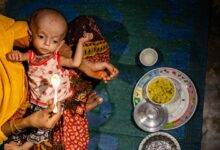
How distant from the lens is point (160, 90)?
11.0 feet

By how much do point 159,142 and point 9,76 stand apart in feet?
5.32

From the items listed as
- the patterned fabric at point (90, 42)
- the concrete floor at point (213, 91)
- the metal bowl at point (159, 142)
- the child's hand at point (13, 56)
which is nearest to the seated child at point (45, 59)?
the child's hand at point (13, 56)

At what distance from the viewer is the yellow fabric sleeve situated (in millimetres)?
2701

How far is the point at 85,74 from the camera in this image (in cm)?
303

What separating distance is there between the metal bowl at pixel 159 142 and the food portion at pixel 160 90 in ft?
1.12

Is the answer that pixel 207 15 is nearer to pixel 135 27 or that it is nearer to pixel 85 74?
pixel 135 27

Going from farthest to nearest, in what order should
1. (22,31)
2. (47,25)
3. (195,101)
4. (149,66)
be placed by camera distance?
(149,66)
(195,101)
(22,31)
(47,25)

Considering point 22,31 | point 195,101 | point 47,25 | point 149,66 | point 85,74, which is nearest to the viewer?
point 47,25

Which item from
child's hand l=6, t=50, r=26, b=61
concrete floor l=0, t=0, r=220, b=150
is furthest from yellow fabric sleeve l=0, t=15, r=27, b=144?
concrete floor l=0, t=0, r=220, b=150

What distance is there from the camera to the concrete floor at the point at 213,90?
347cm

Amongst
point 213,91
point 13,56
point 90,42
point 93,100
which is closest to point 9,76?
point 13,56

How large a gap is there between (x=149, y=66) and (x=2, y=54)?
158cm

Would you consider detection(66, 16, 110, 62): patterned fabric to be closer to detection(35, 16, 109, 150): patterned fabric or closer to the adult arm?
detection(35, 16, 109, 150): patterned fabric

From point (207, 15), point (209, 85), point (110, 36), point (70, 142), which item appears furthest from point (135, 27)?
point (70, 142)
